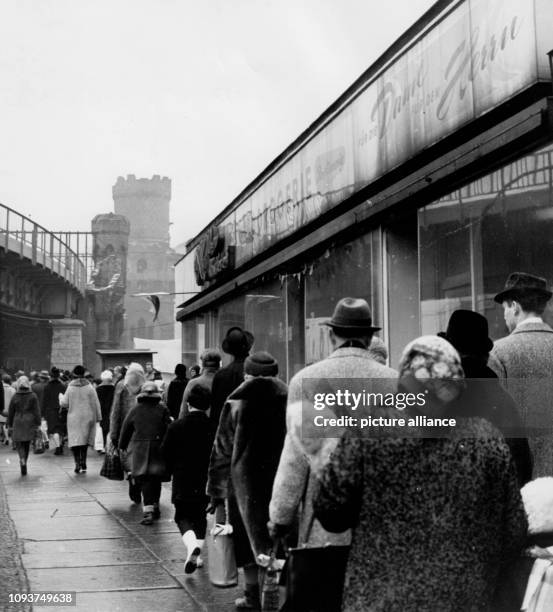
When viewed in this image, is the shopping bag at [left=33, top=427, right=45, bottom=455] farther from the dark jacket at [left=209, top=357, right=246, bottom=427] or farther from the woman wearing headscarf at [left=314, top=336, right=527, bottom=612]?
the woman wearing headscarf at [left=314, top=336, right=527, bottom=612]

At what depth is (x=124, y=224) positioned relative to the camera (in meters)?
59.7

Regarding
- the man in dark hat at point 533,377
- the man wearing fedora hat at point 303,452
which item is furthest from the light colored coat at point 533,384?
the man wearing fedora hat at point 303,452

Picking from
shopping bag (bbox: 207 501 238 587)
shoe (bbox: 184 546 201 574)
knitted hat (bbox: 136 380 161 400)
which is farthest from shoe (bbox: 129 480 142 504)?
shopping bag (bbox: 207 501 238 587)

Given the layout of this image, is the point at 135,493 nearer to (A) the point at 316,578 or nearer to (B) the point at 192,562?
(B) the point at 192,562

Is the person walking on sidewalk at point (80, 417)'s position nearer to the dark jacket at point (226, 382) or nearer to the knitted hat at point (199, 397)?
the knitted hat at point (199, 397)

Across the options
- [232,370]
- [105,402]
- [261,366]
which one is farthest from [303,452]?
[105,402]

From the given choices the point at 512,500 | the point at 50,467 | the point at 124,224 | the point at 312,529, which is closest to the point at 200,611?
the point at 312,529

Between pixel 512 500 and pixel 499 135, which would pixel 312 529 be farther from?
pixel 499 135

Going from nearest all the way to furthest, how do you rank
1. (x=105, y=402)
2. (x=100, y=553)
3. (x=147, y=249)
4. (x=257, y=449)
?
(x=257, y=449), (x=100, y=553), (x=105, y=402), (x=147, y=249)

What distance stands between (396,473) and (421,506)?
4.9 inches

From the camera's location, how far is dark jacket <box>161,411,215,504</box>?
7.27 meters

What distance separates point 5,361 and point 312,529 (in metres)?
42.8

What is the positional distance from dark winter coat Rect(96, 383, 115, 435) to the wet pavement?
14.4 feet

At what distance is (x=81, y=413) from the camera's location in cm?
1500
